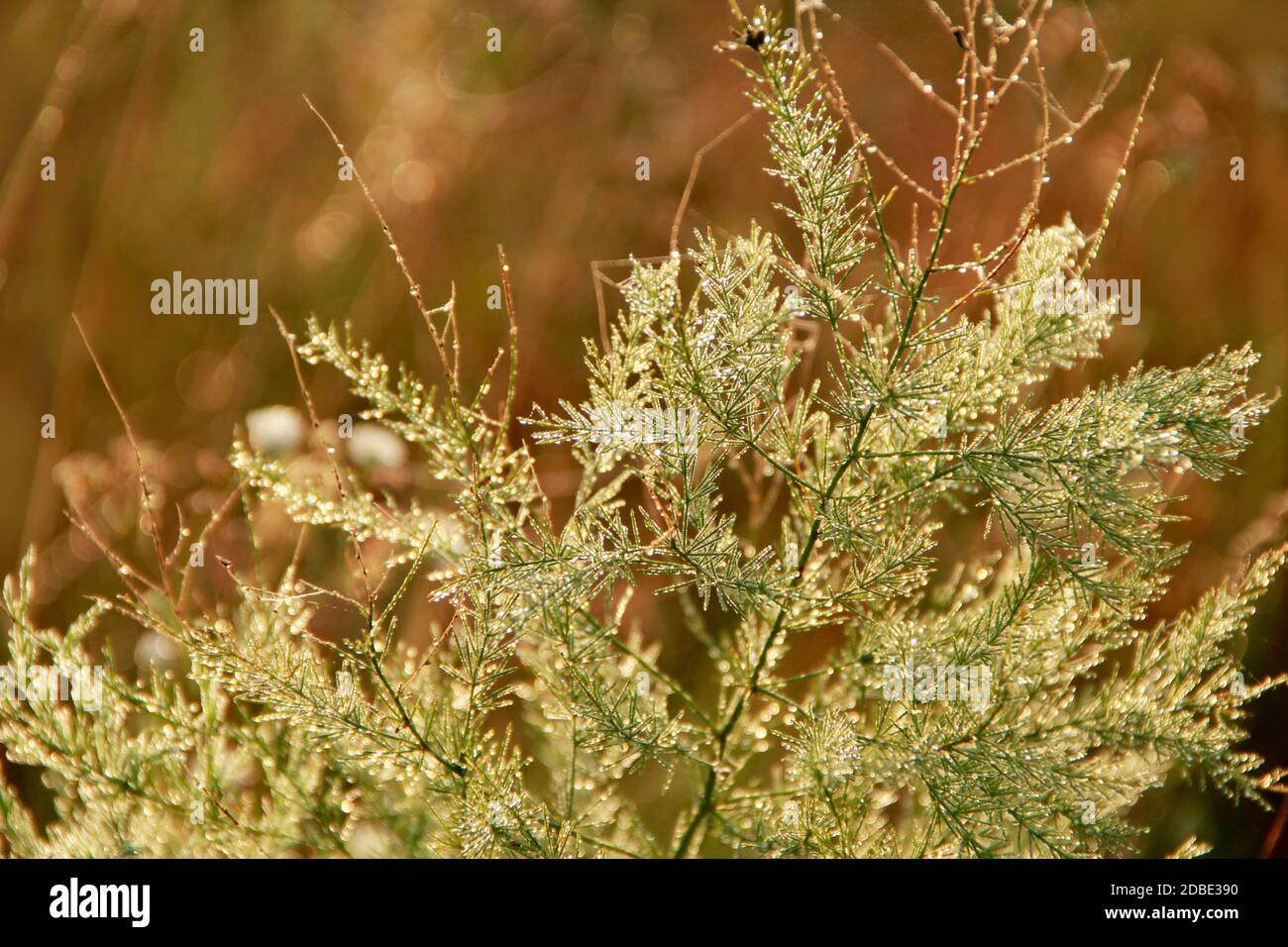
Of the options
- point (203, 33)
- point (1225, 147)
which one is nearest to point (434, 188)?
point (203, 33)

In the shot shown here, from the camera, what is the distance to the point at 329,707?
424 mm

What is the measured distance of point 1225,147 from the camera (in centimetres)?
130

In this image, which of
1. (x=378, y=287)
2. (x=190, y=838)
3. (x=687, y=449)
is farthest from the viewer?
(x=378, y=287)

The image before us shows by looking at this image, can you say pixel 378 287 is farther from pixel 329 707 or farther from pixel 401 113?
pixel 329 707

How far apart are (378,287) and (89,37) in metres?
0.47

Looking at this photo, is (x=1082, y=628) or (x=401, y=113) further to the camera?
(x=401, y=113)

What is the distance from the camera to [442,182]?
1.46m

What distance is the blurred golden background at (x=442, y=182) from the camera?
4.22ft

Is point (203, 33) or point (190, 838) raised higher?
point (203, 33)

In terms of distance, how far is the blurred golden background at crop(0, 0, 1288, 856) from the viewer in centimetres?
129

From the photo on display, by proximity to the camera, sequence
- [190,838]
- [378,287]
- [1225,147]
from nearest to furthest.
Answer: [190,838]
[1225,147]
[378,287]
